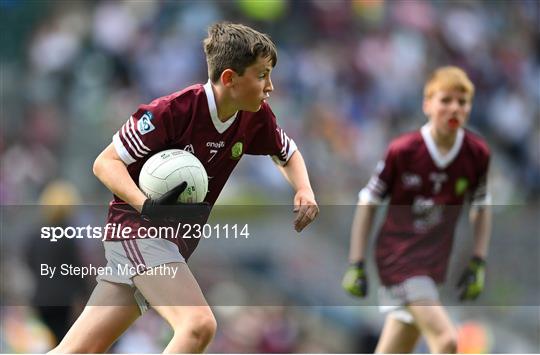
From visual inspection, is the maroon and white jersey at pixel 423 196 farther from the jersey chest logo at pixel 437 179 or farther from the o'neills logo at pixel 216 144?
the o'neills logo at pixel 216 144

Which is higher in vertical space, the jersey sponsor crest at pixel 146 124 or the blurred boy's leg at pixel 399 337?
the jersey sponsor crest at pixel 146 124

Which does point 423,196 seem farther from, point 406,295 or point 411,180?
point 406,295

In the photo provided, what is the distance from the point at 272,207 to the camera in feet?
27.8

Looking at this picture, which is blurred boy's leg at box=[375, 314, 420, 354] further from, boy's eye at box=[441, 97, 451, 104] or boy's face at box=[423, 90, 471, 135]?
boy's eye at box=[441, 97, 451, 104]

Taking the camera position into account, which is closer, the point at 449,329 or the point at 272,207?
the point at 449,329

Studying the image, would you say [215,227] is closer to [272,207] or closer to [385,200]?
[385,200]

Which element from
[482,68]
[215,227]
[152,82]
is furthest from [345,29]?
[215,227]

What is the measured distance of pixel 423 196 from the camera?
6.70 m

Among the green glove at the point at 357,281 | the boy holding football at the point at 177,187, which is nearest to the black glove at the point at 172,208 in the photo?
the boy holding football at the point at 177,187

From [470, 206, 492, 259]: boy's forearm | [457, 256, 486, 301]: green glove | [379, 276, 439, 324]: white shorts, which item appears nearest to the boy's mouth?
[470, 206, 492, 259]: boy's forearm

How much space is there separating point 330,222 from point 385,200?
3.39 meters

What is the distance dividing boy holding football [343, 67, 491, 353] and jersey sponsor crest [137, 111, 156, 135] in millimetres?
2085

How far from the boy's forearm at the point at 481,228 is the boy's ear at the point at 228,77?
2.29 meters

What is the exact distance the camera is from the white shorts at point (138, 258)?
4.84 metres
